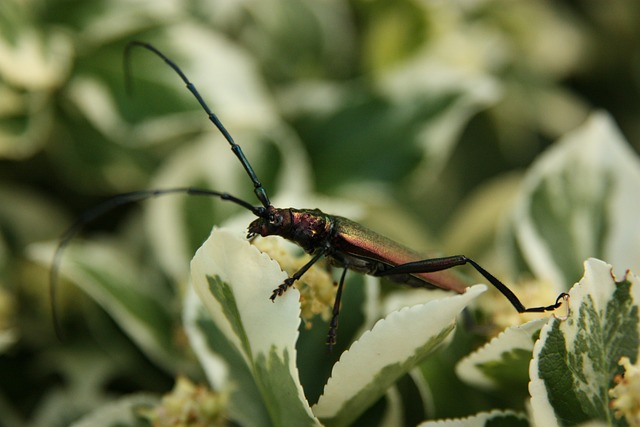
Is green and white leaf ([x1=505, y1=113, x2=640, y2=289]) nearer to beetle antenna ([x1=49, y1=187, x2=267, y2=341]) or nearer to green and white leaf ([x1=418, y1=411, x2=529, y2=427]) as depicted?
green and white leaf ([x1=418, y1=411, x2=529, y2=427])

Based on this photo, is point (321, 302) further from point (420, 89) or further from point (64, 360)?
point (420, 89)

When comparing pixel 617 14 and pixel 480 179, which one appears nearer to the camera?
pixel 480 179

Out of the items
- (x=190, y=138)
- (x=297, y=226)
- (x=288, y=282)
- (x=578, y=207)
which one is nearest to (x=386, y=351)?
(x=288, y=282)

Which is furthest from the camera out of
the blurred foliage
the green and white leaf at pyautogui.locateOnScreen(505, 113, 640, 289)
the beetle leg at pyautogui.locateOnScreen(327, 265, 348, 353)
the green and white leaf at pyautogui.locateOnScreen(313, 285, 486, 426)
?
the blurred foliage

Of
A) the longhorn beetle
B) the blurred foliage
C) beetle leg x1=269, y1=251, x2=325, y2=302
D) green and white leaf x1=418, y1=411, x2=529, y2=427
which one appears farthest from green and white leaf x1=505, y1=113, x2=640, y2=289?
beetle leg x1=269, y1=251, x2=325, y2=302

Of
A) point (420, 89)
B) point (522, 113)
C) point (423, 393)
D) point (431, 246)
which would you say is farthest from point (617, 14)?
point (423, 393)
